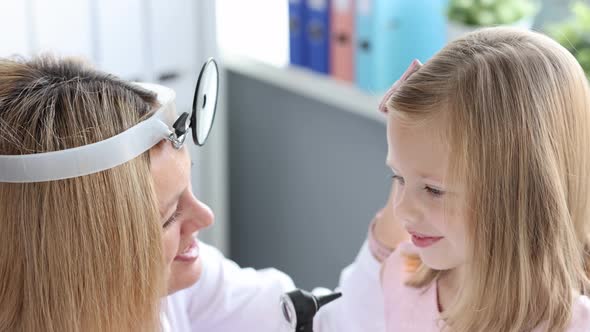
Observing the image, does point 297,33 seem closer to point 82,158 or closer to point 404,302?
point 404,302

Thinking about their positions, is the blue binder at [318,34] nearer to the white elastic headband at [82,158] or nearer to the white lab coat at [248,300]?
the white lab coat at [248,300]

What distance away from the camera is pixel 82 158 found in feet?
2.98

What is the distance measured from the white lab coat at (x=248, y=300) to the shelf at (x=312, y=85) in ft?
2.23

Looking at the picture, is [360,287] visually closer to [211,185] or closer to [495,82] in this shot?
[495,82]

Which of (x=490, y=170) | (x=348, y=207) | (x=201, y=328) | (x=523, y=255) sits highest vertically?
(x=490, y=170)

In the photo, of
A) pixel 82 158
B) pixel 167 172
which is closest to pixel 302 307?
pixel 167 172

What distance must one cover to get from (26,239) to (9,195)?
0.05 m

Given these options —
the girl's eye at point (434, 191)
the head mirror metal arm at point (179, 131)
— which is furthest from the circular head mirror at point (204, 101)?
the girl's eye at point (434, 191)

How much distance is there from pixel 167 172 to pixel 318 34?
115cm

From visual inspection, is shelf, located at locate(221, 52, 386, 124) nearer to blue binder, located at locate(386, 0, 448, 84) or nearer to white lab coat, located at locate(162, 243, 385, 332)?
blue binder, located at locate(386, 0, 448, 84)

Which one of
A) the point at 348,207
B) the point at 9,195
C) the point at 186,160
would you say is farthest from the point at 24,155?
the point at 348,207

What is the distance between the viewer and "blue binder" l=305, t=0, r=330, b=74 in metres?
2.05

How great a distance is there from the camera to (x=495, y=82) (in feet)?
3.14

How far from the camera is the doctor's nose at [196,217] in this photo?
1.07 metres
